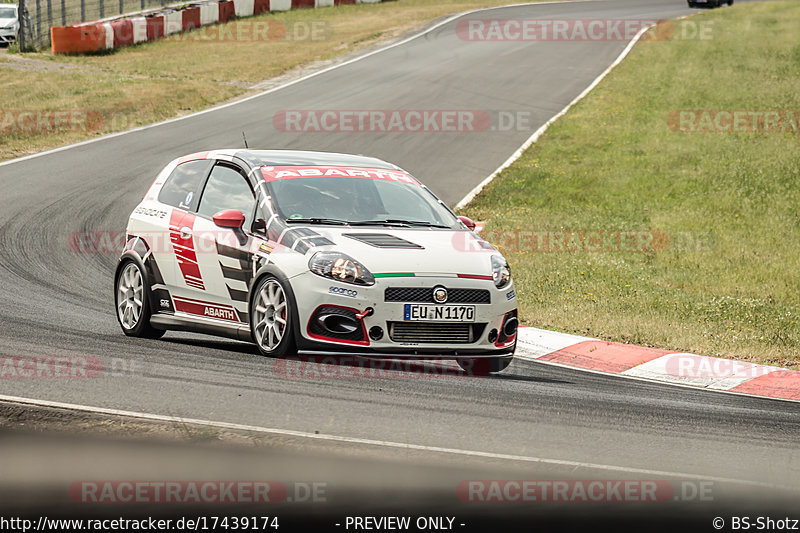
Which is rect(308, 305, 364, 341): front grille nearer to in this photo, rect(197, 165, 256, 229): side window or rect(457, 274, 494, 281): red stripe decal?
rect(457, 274, 494, 281): red stripe decal

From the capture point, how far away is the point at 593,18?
1769 inches

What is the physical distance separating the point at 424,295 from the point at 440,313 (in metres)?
0.18

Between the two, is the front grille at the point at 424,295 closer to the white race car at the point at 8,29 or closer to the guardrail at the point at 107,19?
the guardrail at the point at 107,19

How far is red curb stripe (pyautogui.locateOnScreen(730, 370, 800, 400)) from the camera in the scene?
8.30 metres

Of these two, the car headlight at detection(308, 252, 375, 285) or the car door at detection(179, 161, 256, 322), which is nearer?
the car headlight at detection(308, 252, 375, 285)

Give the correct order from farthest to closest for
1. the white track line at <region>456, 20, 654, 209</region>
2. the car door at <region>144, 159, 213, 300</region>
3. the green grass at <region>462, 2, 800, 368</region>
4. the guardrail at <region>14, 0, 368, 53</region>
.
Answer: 1. the guardrail at <region>14, 0, 368, 53</region>
2. the white track line at <region>456, 20, 654, 209</region>
3. the green grass at <region>462, 2, 800, 368</region>
4. the car door at <region>144, 159, 213, 300</region>

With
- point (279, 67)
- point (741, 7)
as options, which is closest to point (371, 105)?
point (279, 67)

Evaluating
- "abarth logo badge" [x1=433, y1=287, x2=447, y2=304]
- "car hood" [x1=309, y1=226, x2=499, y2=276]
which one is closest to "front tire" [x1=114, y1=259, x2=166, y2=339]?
"car hood" [x1=309, y1=226, x2=499, y2=276]

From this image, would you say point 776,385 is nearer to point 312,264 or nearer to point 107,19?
point 312,264

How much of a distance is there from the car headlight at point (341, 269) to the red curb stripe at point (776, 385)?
3.22 m

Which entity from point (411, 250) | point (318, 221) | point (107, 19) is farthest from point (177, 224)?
point (107, 19)

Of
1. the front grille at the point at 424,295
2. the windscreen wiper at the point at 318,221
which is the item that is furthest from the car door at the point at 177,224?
the front grille at the point at 424,295

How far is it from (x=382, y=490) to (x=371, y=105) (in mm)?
21789

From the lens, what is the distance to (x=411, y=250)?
771 cm
